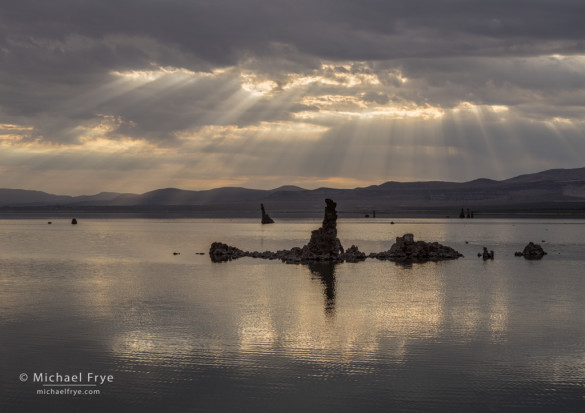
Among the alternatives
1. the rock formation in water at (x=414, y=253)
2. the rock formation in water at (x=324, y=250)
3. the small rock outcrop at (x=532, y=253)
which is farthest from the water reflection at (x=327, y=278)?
the small rock outcrop at (x=532, y=253)

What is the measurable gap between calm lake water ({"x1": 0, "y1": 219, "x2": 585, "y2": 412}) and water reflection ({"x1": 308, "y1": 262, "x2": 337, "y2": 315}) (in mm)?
202

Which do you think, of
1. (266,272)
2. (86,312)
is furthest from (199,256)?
(86,312)

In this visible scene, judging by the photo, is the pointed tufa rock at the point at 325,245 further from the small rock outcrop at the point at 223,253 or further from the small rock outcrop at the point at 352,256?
the small rock outcrop at the point at 223,253

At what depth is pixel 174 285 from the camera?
101ft

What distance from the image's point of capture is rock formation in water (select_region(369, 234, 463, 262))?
4500 centimetres

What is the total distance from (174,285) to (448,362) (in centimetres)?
1761

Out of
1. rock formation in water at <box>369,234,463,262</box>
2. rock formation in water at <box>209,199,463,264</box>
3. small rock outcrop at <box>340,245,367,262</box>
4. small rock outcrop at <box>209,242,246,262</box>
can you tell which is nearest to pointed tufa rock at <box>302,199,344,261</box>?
rock formation in water at <box>209,199,463,264</box>

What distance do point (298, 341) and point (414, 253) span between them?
2837 centimetres

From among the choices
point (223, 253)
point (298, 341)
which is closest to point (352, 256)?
point (223, 253)

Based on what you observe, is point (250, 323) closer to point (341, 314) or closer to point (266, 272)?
point (341, 314)

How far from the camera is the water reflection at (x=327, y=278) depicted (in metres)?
24.5

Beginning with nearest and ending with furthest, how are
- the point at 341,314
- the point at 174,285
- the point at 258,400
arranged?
the point at 258,400 → the point at 341,314 → the point at 174,285

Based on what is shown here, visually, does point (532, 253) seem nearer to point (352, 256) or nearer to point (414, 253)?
point (414, 253)

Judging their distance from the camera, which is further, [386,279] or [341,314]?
[386,279]
